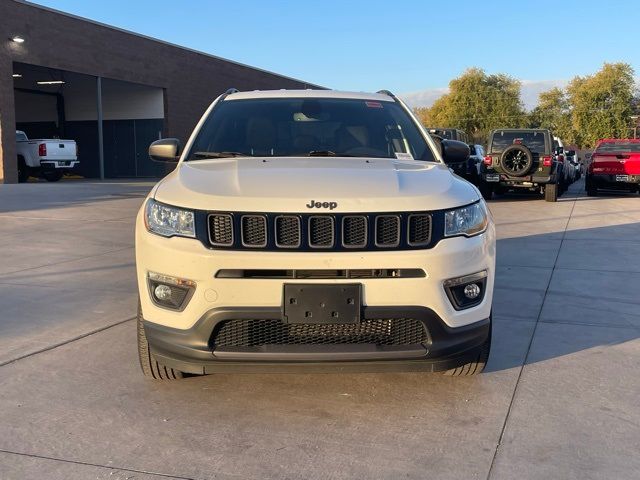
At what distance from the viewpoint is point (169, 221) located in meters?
3.32

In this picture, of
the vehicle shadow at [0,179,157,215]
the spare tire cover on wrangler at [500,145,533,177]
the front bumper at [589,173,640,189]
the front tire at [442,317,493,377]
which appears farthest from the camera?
the front bumper at [589,173,640,189]

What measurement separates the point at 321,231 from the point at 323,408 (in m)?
1.04

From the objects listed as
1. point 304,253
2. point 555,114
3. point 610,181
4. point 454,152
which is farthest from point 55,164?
point 555,114

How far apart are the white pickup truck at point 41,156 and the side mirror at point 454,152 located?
23.1m

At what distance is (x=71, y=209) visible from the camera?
536 inches

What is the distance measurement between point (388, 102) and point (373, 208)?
219cm

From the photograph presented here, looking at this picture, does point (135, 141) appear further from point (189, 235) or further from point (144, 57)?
point (189, 235)

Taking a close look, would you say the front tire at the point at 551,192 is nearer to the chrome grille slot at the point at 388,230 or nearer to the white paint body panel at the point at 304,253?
the white paint body panel at the point at 304,253

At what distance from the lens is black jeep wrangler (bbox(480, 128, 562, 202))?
15.9m

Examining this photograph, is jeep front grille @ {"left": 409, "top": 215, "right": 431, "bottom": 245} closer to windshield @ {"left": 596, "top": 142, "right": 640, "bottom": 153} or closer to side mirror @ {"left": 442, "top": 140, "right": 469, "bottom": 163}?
side mirror @ {"left": 442, "top": 140, "right": 469, "bottom": 163}

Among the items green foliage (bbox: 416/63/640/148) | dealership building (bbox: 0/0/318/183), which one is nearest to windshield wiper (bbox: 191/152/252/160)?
dealership building (bbox: 0/0/318/183)

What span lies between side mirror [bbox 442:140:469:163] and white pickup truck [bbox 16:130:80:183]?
23.1 m

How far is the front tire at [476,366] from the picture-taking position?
3.68m

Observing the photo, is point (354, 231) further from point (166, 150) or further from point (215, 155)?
point (166, 150)
